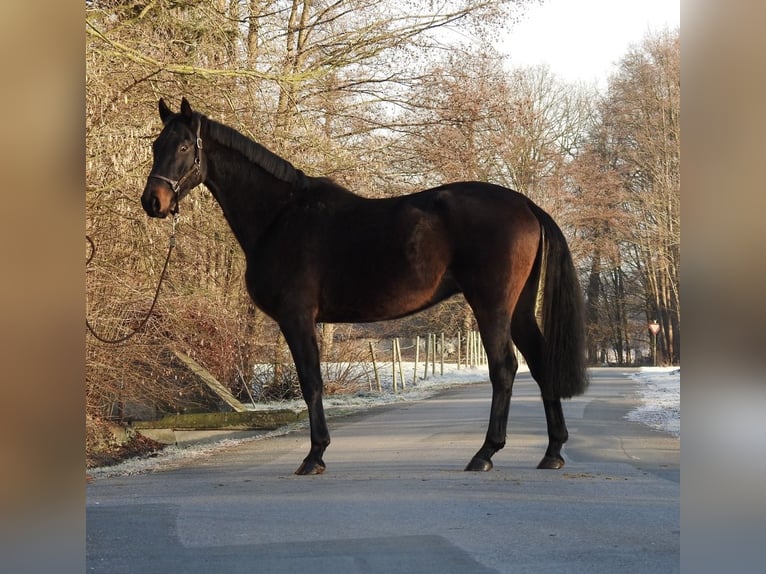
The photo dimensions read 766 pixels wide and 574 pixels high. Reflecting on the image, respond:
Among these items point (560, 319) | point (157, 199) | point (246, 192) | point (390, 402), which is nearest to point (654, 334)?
point (390, 402)

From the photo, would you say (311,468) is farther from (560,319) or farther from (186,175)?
(186,175)

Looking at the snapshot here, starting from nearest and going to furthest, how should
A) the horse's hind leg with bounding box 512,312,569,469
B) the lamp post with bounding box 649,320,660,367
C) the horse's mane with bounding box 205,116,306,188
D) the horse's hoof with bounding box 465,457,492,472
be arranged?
1. the horse's hoof with bounding box 465,457,492,472
2. the horse's hind leg with bounding box 512,312,569,469
3. the horse's mane with bounding box 205,116,306,188
4. the lamp post with bounding box 649,320,660,367

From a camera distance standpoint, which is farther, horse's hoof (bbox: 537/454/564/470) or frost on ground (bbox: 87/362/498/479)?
frost on ground (bbox: 87/362/498/479)

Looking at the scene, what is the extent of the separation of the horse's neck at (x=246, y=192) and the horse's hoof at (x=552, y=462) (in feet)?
9.42

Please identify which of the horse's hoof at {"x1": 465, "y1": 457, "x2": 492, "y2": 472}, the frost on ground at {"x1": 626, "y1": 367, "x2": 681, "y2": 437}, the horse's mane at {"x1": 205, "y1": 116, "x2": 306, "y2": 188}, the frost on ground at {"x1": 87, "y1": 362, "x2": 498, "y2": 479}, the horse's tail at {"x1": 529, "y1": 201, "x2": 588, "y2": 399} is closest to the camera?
the horse's hoof at {"x1": 465, "y1": 457, "x2": 492, "y2": 472}

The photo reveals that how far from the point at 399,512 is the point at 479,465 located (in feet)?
5.97

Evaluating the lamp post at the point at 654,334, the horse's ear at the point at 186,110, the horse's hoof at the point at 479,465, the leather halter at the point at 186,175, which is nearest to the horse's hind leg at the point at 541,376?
the horse's hoof at the point at 479,465

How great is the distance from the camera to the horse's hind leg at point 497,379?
688 centimetres

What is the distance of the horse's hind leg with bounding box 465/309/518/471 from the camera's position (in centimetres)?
688

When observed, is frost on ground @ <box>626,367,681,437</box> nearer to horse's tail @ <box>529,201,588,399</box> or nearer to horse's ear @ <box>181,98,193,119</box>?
horse's tail @ <box>529,201,588,399</box>

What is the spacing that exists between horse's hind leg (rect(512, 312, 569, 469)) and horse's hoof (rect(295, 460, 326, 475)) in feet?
5.51

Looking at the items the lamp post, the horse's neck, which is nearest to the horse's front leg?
the horse's neck
